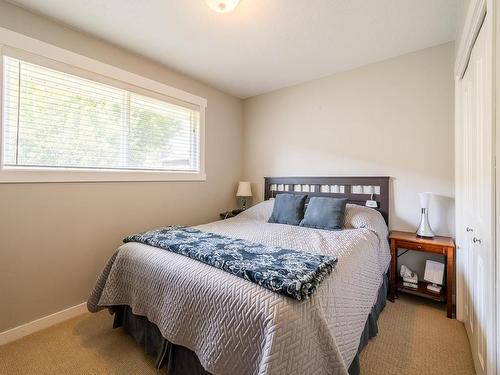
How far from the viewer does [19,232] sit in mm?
1838

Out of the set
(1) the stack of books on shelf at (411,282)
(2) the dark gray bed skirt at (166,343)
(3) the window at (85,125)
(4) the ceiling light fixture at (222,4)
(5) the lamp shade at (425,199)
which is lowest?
(2) the dark gray bed skirt at (166,343)

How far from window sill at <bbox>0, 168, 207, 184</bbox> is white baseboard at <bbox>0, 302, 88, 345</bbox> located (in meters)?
1.13

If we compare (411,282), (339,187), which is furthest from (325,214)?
(411,282)

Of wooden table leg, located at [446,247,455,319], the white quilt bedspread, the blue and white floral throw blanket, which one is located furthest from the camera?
wooden table leg, located at [446,247,455,319]

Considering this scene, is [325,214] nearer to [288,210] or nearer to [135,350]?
[288,210]

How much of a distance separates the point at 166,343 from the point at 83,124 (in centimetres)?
197

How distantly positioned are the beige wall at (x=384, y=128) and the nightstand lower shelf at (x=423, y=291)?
0.27 metres

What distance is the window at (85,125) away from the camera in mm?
1839

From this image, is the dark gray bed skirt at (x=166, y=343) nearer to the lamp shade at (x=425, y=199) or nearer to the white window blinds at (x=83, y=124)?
the lamp shade at (x=425, y=199)

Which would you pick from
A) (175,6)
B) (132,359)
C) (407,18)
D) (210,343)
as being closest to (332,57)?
(407,18)

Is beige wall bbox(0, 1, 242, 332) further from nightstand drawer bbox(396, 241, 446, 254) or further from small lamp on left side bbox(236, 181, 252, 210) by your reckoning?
nightstand drawer bbox(396, 241, 446, 254)

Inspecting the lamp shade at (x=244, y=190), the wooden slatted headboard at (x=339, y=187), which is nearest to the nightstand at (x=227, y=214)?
the lamp shade at (x=244, y=190)

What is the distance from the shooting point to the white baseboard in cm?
177

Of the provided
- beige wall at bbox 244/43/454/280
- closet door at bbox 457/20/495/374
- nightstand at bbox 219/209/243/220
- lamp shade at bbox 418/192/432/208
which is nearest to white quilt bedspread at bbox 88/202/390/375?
closet door at bbox 457/20/495/374
